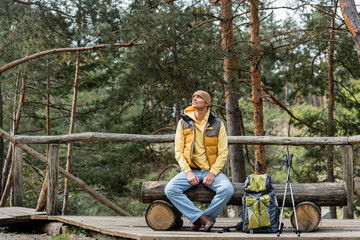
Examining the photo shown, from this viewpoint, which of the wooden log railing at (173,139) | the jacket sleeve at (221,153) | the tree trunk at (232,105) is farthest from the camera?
the tree trunk at (232,105)

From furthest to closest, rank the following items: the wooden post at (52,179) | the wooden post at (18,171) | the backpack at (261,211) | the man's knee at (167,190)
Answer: the wooden post at (18,171), the wooden post at (52,179), the man's knee at (167,190), the backpack at (261,211)

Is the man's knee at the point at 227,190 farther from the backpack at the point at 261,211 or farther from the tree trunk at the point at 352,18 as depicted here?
the tree trunk at the point at 352,18

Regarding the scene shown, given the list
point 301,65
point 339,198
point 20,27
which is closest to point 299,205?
point 339,198

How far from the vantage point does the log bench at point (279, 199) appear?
4508mm

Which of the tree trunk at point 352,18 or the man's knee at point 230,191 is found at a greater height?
the tree trunk at point 352,18

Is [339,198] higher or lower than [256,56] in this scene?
lower

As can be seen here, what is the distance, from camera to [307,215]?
4.51 m

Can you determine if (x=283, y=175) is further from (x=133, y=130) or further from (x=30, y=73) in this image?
(x=30, y=73)

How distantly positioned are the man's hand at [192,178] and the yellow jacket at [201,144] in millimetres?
98

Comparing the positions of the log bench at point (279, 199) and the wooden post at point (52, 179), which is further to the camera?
the wooden post at point (52, 179)

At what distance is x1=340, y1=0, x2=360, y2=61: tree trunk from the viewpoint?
764 centimetres

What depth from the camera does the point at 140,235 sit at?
162 inches

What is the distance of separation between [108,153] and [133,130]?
11.8 feet

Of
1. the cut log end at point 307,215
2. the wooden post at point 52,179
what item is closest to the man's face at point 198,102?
the cut log end at point 307,215
